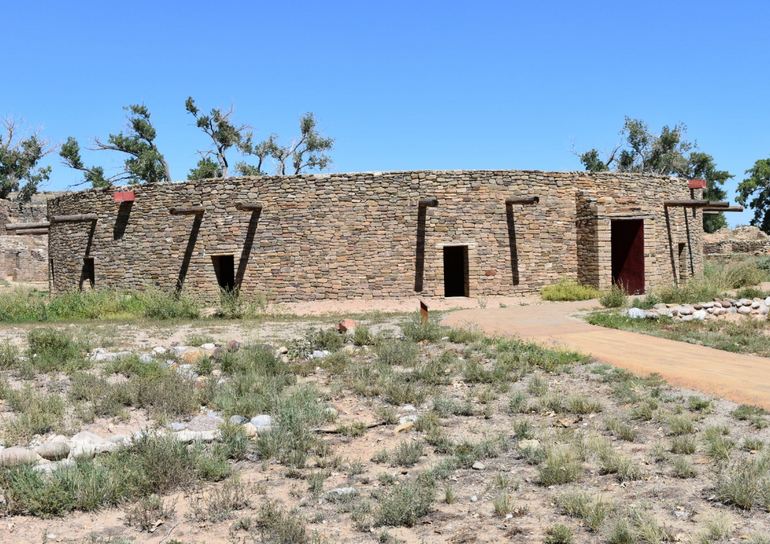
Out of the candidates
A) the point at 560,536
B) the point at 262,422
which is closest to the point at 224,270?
the point at 262,422

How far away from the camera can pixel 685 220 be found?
20.1 meters

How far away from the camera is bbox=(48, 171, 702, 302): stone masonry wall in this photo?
1736 centimetres

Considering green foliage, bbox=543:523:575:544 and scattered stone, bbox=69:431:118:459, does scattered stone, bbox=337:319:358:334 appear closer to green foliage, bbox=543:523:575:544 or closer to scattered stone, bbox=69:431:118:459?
scattered stone, bbox=69:431:118:459

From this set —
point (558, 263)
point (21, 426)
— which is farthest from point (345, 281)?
point (21, 426)

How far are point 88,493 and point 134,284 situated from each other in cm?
1453

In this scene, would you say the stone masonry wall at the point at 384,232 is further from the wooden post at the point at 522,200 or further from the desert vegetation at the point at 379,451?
the desert vegetation at the point at 379,451

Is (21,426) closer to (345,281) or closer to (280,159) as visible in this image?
(345,281)

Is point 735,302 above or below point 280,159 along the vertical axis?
below

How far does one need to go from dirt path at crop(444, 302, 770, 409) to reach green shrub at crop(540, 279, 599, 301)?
2.25 metres

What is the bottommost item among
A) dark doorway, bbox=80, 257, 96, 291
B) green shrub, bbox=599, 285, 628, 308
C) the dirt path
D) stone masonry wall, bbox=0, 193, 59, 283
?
the dirt path

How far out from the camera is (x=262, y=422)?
6773mm

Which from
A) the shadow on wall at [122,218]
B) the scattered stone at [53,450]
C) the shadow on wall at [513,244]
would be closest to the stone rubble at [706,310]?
the shadow on wall at [513,244]

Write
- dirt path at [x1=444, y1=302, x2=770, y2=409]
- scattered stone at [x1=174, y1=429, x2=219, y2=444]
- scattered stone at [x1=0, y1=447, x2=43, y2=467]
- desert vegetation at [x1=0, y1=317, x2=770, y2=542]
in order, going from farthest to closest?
1. dirt path at [x1=444, y1=302, x2=770, y2=409]
2. scattered stone at [x1=174, y1=429, x2=219, y2=444]
3. scattered stone at [x1=0, y1=447, x2=43, y2=467]
4. desert vegetation at [x1=0, y1=317, x2=770, y2=542]

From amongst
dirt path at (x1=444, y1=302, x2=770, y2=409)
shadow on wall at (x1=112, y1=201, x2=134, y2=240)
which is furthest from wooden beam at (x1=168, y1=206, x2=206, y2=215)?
dirt path at (x1=444, y1=302, x2=770, y2=409)
